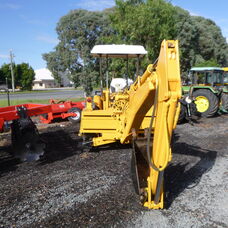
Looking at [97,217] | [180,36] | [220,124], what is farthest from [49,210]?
[180,36]

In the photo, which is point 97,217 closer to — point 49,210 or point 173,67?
point 49,210

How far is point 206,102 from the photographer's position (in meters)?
9.76

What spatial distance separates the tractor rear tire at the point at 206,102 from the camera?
372 inches

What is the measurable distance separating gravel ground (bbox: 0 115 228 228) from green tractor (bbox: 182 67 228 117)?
14.2 feet

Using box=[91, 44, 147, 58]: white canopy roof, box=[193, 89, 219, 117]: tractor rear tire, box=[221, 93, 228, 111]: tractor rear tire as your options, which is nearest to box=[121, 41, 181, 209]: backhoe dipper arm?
box=[91, 44, 147, 58]: white canopy roof

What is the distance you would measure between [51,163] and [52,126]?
11.7 ft

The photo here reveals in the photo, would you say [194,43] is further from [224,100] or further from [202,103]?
[202,103]

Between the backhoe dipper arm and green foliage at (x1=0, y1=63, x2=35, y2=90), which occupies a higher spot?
green foliage at (x1=0, y1=63, x2=35, y2=90)

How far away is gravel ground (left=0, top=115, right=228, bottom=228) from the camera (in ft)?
9.05

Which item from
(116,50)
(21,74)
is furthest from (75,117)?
(21,74)

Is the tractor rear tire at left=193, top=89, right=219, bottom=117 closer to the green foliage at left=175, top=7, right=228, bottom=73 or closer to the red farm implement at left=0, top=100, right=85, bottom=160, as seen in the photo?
the red farm implement at left=0, top=100, right=85, bottom=160

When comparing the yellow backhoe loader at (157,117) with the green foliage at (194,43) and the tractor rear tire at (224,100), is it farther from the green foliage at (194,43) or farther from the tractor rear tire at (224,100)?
the green foliage at (194,43)

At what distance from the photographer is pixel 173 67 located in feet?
7.79

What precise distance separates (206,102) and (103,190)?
7.62 meters
